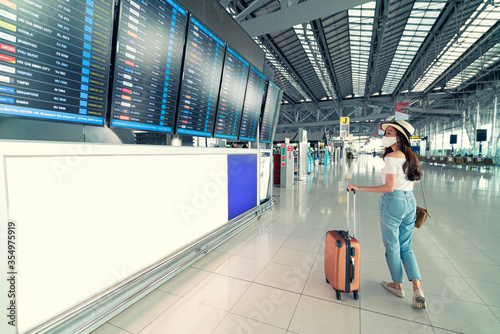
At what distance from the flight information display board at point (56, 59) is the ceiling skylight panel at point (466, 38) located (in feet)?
42.1

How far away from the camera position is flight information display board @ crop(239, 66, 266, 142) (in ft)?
14.7

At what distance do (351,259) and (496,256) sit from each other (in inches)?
103

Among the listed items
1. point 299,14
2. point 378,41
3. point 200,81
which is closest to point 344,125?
point 378,41

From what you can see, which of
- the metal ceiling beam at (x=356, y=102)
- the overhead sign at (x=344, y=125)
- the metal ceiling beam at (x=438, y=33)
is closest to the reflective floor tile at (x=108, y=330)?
the metal ceiling beam at (x=438, y=33)

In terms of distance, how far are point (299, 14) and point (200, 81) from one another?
4578 millimetres

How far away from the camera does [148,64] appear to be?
2275 millimetres

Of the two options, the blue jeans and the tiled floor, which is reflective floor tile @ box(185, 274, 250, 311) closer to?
the tiled floor

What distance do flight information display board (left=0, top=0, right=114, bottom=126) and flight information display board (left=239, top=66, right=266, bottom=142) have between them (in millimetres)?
2768

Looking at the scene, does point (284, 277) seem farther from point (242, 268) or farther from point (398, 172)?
point (398, 172)

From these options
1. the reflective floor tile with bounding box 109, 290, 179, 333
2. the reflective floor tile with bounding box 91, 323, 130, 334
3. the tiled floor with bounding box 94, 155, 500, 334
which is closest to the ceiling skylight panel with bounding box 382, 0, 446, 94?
the tiled floor with bounding box 94, 155, 500, 334

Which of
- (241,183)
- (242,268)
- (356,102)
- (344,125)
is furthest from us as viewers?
(356,102)

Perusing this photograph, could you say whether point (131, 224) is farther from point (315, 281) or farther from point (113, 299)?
point (315, 281)

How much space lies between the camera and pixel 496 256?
3119 mm

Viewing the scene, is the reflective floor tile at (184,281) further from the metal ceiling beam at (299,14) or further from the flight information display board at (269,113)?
the metal ceiling beam at (299,14)
